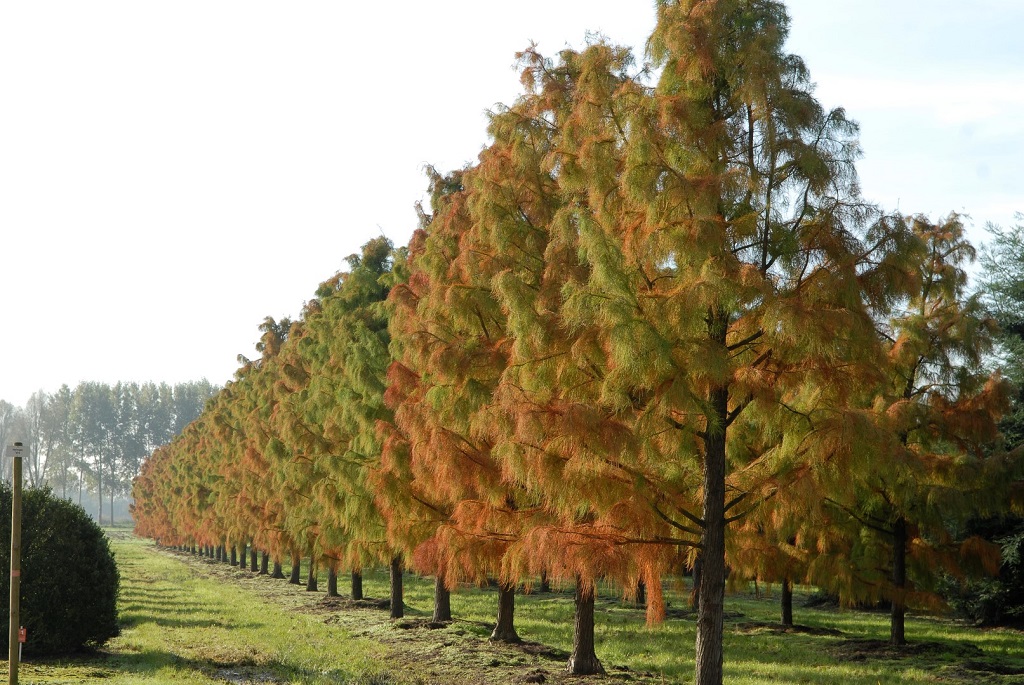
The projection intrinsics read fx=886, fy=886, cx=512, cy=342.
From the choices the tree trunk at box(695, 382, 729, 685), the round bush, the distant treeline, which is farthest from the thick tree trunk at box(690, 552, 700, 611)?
the distant treeline

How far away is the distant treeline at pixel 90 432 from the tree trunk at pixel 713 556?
14512 centimetres

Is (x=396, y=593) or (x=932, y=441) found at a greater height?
(x=932, y=441)

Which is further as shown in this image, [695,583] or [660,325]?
[695,583]

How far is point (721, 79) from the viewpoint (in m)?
10.6

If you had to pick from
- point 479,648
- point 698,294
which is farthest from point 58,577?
point 698,294

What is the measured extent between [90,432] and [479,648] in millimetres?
145502

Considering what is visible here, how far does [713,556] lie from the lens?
10203 millimetres

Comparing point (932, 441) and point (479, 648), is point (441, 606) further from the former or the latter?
point (932, 441)

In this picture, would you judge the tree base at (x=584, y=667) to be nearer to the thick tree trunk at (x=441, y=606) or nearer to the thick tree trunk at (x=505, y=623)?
the thick tree trunk at (x=505, y=623)

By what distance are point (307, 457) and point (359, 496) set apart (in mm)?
7031

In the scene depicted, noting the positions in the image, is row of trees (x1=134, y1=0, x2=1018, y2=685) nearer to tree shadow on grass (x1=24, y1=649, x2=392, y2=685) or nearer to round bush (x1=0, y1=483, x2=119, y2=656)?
tree shadow on grass (x1=24, y1=649, x2=392, y2=685)

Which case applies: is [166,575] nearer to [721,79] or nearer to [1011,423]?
[1011,423]

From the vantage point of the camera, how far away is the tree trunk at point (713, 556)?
9961 millimetres

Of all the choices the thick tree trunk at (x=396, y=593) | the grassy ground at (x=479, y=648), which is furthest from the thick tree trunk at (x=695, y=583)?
the thick tree trunk at (x=396, y=593)
